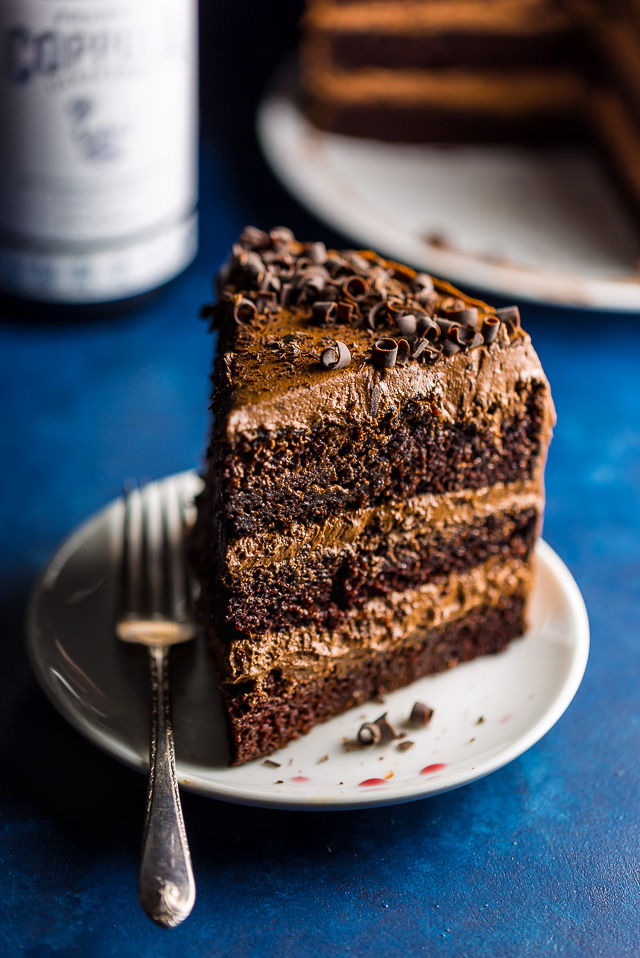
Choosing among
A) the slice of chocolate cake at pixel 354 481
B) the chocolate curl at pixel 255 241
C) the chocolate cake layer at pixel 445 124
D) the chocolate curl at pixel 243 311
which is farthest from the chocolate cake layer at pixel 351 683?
the chocolate cake layer at pixel 445 124

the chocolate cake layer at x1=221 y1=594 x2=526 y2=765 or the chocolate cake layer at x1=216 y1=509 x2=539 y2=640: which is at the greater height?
the chocolate cake layer at x1=216 y1=509 x2=539 y2=640

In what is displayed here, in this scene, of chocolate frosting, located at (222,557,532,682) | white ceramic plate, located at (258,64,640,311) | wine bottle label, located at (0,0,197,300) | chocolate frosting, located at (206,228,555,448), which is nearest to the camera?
chocolate frosting, located at (206,228,555,448)

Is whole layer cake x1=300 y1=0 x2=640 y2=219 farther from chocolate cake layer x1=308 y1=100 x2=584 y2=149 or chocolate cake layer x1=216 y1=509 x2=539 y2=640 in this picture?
chocolate cake layer x1=216 y1=509 x2=539 y2=640

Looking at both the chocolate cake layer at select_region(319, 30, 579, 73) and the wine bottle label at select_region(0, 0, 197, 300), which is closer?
the wine bottle label at select_region(0, 0, 197, 300)

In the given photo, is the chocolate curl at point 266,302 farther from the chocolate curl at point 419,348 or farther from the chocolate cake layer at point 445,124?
the chocolate cake layer at point 445,124

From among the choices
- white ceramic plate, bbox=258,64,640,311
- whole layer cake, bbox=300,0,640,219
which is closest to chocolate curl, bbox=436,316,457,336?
white ceramic plate, bbox=258,64,640,311

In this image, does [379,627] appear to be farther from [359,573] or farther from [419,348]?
[419,348]

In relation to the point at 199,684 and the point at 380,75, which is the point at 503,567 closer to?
the point at 199,684

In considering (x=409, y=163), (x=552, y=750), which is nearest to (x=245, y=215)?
(x=409, y=163)
